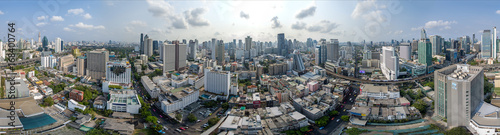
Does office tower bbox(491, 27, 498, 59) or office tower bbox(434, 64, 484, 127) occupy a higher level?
office tower bbox(491, 27, 498, 59)

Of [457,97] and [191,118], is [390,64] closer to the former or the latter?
[457,97]

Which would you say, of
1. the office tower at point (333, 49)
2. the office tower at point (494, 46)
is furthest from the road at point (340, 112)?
the office tower at point (494, 46)

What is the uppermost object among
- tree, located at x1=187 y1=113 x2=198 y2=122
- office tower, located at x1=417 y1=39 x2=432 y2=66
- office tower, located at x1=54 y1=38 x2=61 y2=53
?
office tower, located at x1=54 y1=38 x2=61 y2=53

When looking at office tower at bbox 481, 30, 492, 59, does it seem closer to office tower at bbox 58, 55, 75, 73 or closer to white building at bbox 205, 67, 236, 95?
white building at bbox 205, 67, 236, 95

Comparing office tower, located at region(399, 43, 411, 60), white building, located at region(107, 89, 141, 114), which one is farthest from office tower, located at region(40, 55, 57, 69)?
office tower, located at region(399, 43, 411, 60)

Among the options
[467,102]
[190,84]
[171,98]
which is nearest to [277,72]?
[190,84]

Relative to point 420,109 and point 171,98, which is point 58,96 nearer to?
point 171,98
